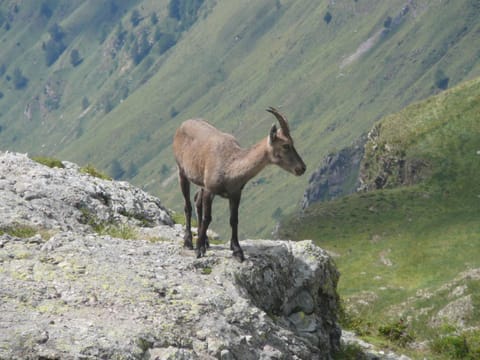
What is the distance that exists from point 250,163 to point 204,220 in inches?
101

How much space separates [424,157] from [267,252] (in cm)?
16127

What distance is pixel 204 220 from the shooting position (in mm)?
23766

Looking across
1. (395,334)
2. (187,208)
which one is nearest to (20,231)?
(187,208)

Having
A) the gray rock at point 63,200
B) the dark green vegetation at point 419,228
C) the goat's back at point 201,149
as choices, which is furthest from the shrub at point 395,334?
the dark green vegetation at point 419,228

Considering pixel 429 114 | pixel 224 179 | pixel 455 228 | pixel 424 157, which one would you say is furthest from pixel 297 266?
pixel 429 114

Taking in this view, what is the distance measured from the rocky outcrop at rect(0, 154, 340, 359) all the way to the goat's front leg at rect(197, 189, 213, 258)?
15.0 inches

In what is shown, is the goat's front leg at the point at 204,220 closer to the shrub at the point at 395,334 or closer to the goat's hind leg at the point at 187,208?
the goat's hind leg at the point at 187,208

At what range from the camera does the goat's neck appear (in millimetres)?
22812

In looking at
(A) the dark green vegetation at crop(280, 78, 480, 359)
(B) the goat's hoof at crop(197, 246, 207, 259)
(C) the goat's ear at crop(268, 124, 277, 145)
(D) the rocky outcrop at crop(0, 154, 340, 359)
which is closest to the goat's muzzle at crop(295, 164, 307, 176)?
(C) the goat's ear at crop(268, 124, 277, 145)

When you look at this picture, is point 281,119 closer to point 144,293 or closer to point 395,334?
point 144,293

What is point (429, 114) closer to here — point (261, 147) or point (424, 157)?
point (424, 157)

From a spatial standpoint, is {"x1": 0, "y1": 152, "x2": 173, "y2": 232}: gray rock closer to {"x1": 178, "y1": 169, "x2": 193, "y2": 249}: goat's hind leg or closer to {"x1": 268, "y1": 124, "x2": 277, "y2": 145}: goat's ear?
{"x1": 178, "y1": 169, "x2": 193, "y2": 249}: goat's hind leg

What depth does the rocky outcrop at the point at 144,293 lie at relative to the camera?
57.2 feet

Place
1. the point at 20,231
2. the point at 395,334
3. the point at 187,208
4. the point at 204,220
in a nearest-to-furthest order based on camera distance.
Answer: the point at 204,220
the point at 20,231
the point at 187,208
the point at 395,334
